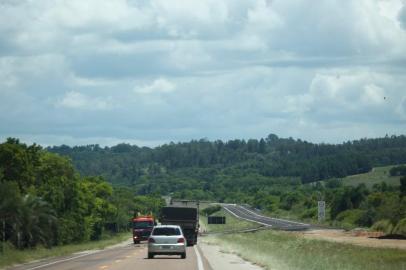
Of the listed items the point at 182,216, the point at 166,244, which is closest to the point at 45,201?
the point at 182,216

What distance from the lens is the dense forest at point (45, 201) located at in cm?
6588

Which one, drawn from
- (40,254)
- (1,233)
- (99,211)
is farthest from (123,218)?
(40,254)

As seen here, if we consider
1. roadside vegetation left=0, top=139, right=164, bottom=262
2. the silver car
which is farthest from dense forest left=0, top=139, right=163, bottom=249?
the silver car

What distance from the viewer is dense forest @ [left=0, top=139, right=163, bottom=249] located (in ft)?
216

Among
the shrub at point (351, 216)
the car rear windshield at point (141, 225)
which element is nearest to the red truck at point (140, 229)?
the car rear windshield at point (141, 225)

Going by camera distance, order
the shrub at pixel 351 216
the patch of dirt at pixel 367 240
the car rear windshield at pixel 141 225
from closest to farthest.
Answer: the patch of dirt at pixel 367 240 < the car rear windshield at pixel 141 225 < the shrub at pixel 351 216

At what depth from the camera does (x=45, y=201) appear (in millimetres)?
77938

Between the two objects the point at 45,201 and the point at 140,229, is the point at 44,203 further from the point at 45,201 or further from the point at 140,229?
the point at 140,229

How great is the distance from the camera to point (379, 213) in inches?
4596

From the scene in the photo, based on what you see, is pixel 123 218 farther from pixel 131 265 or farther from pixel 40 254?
pixel 131 265

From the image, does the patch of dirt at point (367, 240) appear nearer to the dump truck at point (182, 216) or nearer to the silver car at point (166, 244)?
the dump truck at point (182, 216)

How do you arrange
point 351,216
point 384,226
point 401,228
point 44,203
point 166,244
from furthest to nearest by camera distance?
1. point 351,216
2. point 384,226
3. point 401,228
4. point 44,203
5. point 166,244

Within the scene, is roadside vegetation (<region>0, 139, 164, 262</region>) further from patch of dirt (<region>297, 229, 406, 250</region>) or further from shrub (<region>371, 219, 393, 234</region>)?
A: shrub (<region>371, 219, 393, 234</region>)

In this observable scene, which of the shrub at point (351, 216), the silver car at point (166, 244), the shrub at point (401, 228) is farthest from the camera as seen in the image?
the shrub at point (351, 216)
